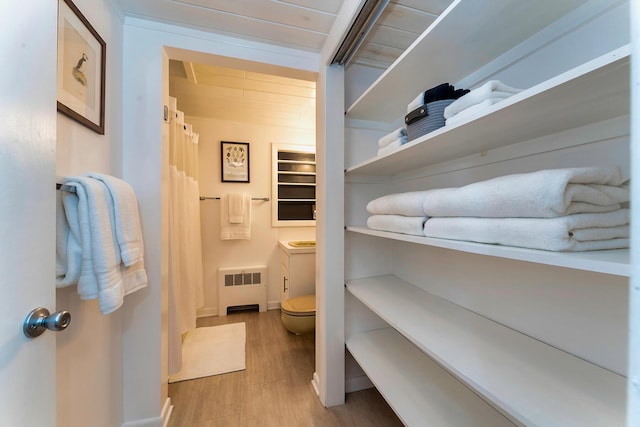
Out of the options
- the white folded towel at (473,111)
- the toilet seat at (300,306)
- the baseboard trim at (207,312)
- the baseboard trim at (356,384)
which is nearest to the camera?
the white folded towel at (473,111)

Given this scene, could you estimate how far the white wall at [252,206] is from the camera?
2.59 m

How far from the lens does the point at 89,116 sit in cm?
92

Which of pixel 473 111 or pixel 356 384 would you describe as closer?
pixel 473 111

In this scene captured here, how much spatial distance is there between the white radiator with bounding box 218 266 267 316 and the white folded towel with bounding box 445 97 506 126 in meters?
2.44

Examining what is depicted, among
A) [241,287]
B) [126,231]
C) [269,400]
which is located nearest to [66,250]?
[126,231]

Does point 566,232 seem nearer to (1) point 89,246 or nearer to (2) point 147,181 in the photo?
(1) point 89,246

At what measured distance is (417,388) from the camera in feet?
3.34

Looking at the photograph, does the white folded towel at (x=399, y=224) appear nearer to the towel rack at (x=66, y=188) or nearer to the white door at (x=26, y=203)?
the white door at (x=26, y=203)

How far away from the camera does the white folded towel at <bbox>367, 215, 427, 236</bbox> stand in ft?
2.95

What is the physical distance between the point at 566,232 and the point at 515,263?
0.41 m

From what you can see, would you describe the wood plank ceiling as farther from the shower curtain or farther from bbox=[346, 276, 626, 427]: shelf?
Result: bbox=[346, 276, 626, 427]: shelf

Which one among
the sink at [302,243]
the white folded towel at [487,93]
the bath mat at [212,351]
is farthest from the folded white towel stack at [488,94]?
the sink at [302,243]

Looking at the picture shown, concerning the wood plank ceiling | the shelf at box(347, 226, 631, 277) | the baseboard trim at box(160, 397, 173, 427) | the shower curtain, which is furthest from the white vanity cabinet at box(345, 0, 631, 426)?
the shower curtain

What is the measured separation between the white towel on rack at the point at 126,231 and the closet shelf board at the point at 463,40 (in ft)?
3.91
